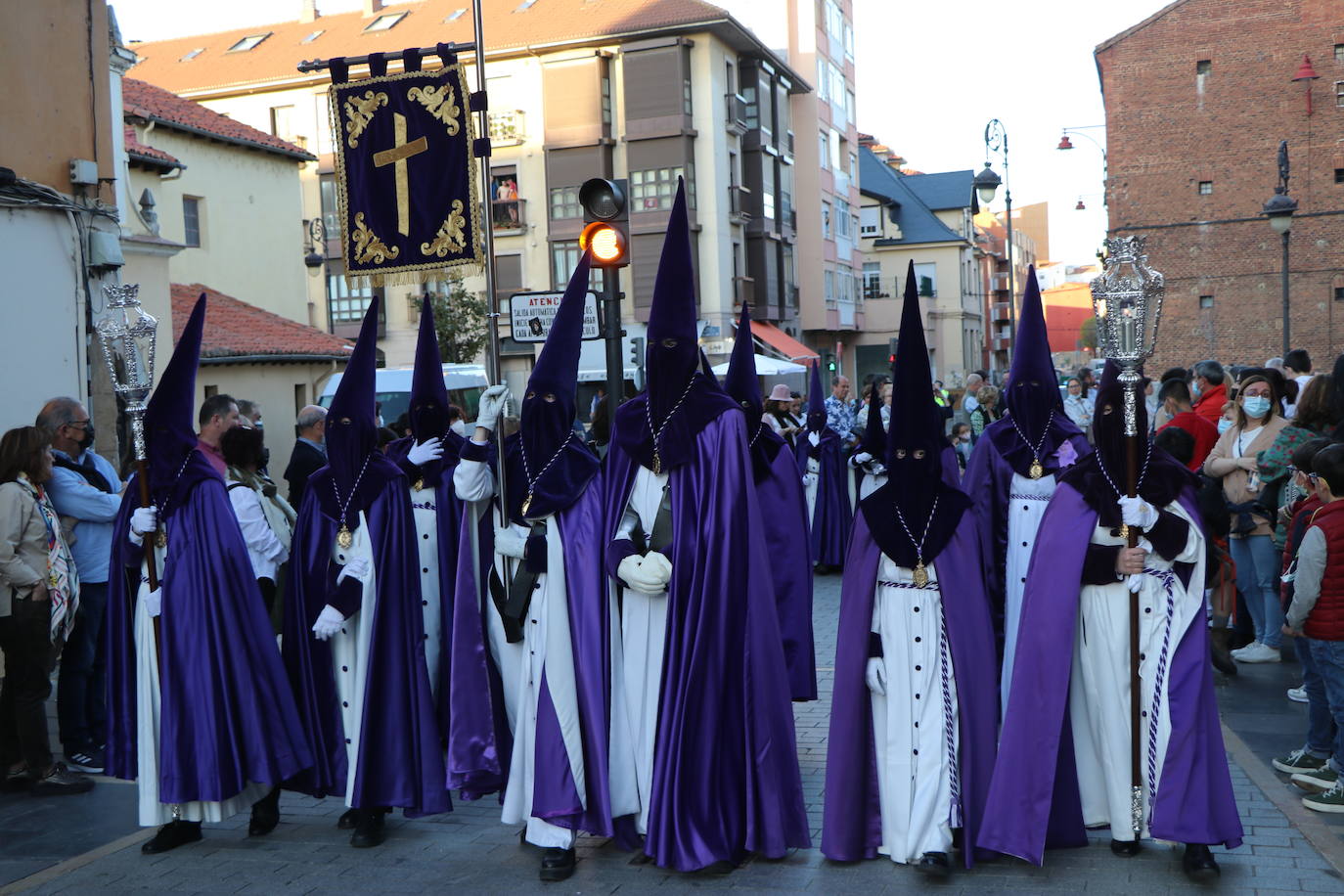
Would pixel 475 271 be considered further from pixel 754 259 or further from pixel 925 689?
pixel 754 259

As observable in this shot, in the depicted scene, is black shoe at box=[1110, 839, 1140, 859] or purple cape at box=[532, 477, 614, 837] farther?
purple cape at box=[532, 477, 614, 837]

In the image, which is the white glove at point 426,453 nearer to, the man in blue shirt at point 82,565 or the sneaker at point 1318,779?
the man in blue shirt at point 82,565

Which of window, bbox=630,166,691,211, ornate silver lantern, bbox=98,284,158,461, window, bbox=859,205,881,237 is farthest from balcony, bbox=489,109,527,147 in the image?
ornate silver lantern, bbox=98,284,158,461

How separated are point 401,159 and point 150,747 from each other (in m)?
3.91

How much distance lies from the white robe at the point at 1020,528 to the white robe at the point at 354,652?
3399 mm

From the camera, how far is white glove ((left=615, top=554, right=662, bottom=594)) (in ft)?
18.3

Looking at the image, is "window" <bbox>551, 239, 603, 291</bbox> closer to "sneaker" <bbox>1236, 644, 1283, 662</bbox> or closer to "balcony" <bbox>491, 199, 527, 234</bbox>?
"balcony" <bbox>491, 199, 527, 234</bbox>

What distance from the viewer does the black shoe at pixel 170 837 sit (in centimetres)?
615

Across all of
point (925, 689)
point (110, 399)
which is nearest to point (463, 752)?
point (925, 689)

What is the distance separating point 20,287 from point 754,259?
34.3 meters

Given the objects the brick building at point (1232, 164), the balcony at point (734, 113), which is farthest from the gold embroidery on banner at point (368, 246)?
the brick building at point (1232, 164)

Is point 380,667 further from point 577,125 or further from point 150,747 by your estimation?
point 577,125

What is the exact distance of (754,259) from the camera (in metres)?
44.6

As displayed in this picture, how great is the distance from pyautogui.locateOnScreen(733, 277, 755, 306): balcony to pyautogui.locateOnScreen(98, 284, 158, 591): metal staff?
35.6 meters
